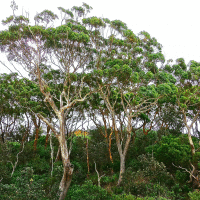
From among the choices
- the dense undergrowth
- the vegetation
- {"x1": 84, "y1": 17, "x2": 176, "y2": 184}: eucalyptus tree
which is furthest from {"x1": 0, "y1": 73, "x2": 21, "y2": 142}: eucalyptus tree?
{"x1": 84, "y1": 17, "x2": 176, "y2": 184}: eucalyptus tree

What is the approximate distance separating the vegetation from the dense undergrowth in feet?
0.19

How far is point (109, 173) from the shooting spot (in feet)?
53.8

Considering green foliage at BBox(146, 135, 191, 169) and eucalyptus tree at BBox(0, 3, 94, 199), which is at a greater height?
eucalyptus tree at BBox(0, 3, 94, 199)

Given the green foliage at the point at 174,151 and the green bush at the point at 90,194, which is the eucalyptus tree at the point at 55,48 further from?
the green foliage at the point at 174,151

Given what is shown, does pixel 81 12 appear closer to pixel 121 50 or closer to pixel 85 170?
pixel 121 50

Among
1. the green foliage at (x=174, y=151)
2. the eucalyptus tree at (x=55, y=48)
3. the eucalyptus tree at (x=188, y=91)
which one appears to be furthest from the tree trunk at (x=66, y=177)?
the eucalyptus tree at (x=188, y=91)

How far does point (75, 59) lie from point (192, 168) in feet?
36.0

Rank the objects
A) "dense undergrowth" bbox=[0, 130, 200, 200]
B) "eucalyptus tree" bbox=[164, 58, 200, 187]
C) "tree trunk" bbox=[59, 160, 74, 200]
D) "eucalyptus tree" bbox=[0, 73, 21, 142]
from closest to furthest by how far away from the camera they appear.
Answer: "dense undergrowth" bbox=[0, 130, 200, 200] → "tree trunk" bbox=[59, 160, 74, 200] → "eucalyptus tree" bbox=[164, 58, 200, 187] → "eucalyptus tree" bbox=[0, 73, 21, 142]

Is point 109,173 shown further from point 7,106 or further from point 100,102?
point 7,106

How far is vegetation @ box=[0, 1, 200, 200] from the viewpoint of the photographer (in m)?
11.5

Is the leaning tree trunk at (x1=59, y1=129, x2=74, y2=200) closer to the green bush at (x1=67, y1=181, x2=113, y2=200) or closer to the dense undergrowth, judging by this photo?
the dense undergrowth

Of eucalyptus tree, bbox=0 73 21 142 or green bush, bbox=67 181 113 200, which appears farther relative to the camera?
eucalyptus tree, bbox=0 73 21 142

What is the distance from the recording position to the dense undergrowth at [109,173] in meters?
9.82

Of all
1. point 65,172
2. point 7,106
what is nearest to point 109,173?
point 65,172
